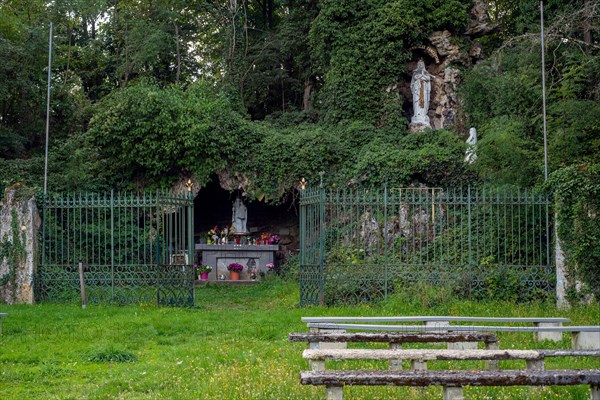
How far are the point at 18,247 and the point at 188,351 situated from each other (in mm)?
7620

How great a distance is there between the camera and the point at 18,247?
53.8 feet

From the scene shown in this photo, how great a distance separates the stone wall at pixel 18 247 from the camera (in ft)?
53.5

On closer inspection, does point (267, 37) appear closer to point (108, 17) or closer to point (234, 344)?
point (108, 17)

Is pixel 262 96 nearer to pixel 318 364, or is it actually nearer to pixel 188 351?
pixel 188 351

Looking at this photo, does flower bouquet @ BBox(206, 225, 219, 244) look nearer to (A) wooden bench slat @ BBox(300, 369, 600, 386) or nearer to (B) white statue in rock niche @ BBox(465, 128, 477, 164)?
(B) white statue in rock niche @ BBox(465, 128, 477, 164)

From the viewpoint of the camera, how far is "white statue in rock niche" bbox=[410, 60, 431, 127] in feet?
81.7

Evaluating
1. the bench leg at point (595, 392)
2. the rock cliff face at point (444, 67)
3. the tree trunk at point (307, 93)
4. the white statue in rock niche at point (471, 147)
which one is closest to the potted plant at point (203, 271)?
the tree trunk at point (307, 93)

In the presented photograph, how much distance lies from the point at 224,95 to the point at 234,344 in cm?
1605

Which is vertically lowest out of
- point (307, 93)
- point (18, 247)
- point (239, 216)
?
point (18, 247)

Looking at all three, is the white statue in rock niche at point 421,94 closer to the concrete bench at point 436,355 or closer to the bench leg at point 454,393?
the concrete bench at point 436,355

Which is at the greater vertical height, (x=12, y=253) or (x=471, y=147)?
(x=471, y=147)

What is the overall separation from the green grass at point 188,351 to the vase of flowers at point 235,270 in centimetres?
718

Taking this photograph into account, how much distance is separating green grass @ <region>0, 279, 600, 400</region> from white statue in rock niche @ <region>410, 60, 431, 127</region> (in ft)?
33.2

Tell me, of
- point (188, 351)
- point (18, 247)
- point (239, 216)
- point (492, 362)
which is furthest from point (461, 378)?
point (239, 216)
